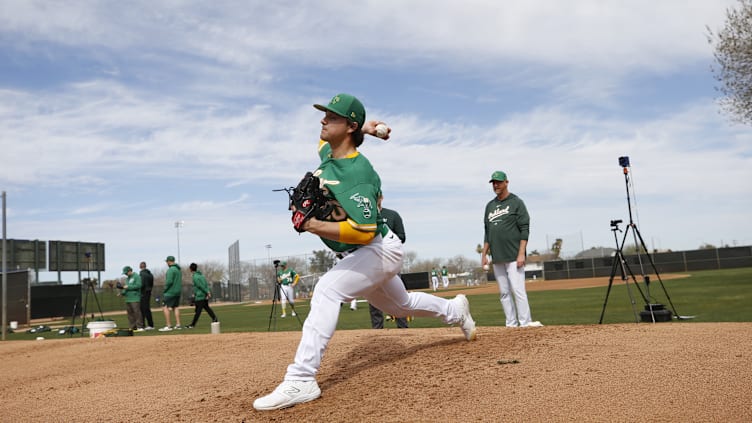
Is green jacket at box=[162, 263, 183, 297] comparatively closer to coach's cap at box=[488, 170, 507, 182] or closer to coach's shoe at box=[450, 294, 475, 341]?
coach's cap at box=[488, 170, 507, 182]

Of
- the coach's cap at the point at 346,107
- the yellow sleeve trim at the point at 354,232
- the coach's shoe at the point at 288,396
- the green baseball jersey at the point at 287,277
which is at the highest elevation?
the coach's cap at the point at 346,107

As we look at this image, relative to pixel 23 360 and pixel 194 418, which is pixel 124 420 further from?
pixel 23 360

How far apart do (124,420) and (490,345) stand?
2926mm

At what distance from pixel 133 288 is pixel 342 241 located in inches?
520

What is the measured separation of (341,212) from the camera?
12.0 feet

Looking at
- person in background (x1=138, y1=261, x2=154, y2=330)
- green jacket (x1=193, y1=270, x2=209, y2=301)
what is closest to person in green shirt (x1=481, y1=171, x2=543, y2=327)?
green jacket (x1=193, y1=270, x2=209, y2=301)

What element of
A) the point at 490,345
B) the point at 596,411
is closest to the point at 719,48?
the point at 490,345

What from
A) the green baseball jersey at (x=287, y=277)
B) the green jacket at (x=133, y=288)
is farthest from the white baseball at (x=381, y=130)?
the green baseball jersey at (x=287, y=277)

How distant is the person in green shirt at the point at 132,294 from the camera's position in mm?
15086

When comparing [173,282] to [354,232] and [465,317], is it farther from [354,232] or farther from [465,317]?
[354,232]

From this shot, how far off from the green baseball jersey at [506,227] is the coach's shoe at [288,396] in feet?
15.3

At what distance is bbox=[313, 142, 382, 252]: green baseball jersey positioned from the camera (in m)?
3.62

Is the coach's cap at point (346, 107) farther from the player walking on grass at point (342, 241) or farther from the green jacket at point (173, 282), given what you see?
the green jacket at point (173, 282)

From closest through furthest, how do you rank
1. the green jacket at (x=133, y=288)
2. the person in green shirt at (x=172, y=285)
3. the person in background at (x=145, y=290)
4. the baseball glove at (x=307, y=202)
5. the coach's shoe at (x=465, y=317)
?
the baseball glove at (x=307, y=202) → the coach's shoe at (x=465, y=317) → the green jacket at (x=133, y=288) → the person in green shirt at (x=172, y=285) → the person in background at (x=145, y=290)
